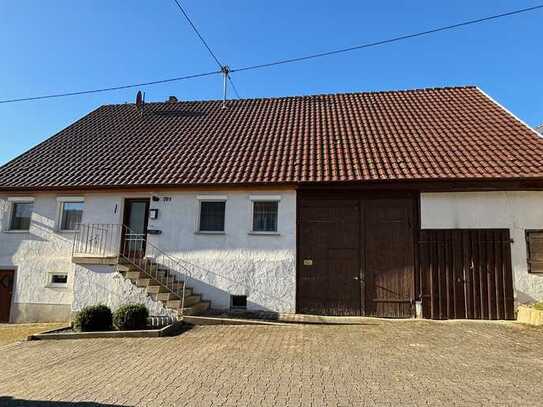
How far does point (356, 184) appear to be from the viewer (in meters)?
10.9

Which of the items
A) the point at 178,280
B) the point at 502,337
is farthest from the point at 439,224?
the point at 178,280

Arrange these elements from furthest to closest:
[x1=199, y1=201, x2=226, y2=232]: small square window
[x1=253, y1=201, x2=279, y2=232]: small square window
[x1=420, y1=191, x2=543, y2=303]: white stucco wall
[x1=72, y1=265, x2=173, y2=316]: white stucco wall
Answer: [x1=199, y1=201, x2=226, y2=232]: small square window
[x1=253, y1=201, x2=279, y2=232]: small square window
[x1=72, y1=265, x2=173, y2=316]: white stucco wall
[x1=420, y1=191, x2=543, y2=303]: white stucco wall

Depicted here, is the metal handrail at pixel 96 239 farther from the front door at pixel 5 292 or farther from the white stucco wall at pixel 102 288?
the front door at pixel 5 292

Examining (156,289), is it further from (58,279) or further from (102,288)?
(58,279)

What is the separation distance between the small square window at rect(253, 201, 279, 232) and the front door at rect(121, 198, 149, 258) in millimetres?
3670

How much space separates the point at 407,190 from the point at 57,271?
11049 millimetres

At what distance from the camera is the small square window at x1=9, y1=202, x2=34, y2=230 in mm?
13078

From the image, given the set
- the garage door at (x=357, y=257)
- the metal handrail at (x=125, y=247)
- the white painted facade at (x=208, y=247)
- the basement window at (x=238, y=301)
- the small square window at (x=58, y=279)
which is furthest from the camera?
the small square window at (x=58, y=279)

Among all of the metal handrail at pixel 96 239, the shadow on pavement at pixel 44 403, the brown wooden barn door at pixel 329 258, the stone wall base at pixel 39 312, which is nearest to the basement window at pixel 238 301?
the brown wooden barn door at pixel 329 258

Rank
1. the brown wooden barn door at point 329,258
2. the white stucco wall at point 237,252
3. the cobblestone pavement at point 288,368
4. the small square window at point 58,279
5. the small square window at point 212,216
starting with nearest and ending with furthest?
the cobblestone pavement at point 288,368, the brown wooden barn door at point 329,258, the white stucco wall at point 237,252, the small square window at point 212,216, the small square window at point 58,279

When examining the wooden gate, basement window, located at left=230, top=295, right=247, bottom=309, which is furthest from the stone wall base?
the wooden gate

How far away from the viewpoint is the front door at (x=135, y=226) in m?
12.4

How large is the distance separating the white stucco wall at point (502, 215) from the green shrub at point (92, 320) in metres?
8.75

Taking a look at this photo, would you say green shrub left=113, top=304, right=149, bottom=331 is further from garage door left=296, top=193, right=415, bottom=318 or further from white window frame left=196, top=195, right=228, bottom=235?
garage door left=296, top=193, right=415, bottom=318
